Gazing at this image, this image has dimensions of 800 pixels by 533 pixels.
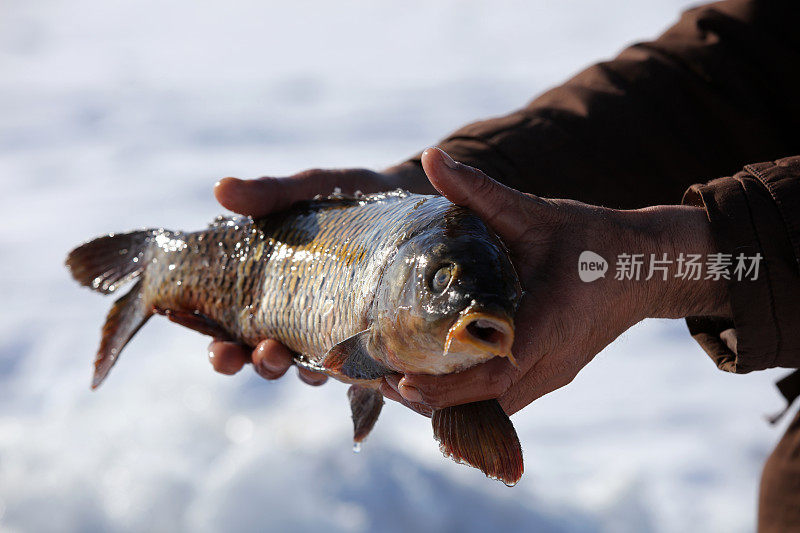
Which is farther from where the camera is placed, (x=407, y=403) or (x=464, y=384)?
(x=407, y=403)

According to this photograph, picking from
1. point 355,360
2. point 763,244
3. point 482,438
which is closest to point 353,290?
point 355,360

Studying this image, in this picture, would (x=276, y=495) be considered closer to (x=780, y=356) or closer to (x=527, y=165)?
(x=527, y=165)

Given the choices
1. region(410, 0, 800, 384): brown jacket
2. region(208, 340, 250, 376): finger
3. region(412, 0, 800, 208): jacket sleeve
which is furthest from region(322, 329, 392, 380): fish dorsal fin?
region(412, 0, 800, 208): jacket sleeve

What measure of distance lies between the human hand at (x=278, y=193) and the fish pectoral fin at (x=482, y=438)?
975mm

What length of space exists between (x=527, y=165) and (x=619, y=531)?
4.51m

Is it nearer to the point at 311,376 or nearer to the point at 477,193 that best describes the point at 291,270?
the point at 311,376

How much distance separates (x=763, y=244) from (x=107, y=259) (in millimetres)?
2981

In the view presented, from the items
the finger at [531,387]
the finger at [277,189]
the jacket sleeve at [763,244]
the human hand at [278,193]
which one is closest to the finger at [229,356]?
the human hand at [278,193]

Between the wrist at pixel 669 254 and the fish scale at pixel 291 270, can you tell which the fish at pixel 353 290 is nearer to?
the fish scale at pixel 291 270

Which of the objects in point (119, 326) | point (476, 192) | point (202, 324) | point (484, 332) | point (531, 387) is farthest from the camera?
point (119, 326)

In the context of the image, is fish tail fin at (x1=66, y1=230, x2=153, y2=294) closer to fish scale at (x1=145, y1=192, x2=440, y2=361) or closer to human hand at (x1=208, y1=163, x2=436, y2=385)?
fish scale at (x1=145, y1=192, x2=440, y2=361)

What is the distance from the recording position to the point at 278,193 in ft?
10.9

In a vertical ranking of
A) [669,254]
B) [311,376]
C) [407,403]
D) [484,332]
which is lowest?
[311,376]

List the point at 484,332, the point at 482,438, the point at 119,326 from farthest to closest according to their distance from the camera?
the point at 119,326 → the point at 482,438 → the point at 484,332
